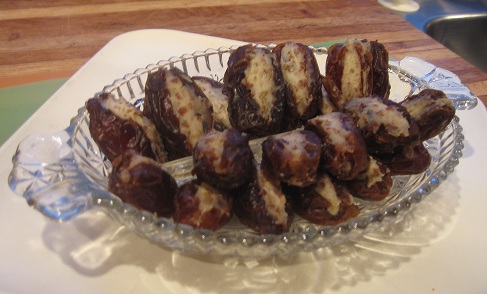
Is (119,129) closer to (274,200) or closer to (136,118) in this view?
(136,118)

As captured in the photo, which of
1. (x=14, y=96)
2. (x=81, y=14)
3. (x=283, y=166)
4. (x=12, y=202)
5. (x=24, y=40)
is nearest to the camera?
(x=283, y=166)

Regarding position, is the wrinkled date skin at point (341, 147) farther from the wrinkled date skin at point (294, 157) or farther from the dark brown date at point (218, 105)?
the dark brown date at point (218, 105)

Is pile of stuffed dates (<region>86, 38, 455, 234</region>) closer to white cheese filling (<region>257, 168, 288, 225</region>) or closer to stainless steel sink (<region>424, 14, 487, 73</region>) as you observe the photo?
white cheese filling (<region>257, 168, 288, 225</region>)

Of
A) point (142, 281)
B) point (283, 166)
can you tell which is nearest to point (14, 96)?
point (142, 281)

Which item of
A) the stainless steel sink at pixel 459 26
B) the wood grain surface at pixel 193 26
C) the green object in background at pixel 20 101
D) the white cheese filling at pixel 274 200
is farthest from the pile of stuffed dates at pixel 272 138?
the stainless steel sink at pixel 459 26

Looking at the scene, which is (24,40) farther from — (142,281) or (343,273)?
(343,273)

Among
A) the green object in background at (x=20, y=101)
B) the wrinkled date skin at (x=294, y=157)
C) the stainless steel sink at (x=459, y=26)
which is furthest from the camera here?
the stainless steel sink at (x=459, y=26)
